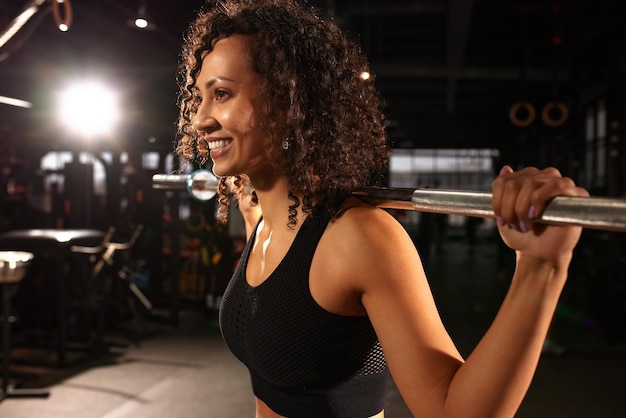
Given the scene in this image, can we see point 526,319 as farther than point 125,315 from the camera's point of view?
No

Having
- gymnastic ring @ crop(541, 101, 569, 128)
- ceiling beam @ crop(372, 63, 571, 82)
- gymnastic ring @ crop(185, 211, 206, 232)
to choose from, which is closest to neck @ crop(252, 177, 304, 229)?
gymnastic ring @ crop(541, 101, 569, 128)

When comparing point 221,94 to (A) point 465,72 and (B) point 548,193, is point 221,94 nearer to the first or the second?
(B) point 548,193

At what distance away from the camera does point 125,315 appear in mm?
6078

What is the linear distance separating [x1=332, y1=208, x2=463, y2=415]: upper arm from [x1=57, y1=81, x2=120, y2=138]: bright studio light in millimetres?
5037

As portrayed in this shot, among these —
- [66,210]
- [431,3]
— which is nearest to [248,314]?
[66,210]

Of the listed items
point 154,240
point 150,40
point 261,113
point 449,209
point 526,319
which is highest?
point 150,40

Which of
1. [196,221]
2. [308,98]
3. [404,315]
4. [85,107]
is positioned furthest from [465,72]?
[404,315]

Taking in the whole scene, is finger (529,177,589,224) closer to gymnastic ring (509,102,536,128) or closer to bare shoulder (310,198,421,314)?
bare shoulder (310,198,421,314)

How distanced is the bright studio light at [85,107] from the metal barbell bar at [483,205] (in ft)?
16.2

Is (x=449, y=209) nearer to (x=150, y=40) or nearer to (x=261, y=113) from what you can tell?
(x=261, y=113)

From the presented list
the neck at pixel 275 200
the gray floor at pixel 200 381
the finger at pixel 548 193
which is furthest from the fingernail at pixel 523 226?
→ the gray floor at pixel 200 381

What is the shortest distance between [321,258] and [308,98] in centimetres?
35

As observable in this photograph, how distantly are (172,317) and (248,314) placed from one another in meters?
5.16

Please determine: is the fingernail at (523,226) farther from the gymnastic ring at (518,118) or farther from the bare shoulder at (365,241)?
the gymnastic ring at (518,118)
